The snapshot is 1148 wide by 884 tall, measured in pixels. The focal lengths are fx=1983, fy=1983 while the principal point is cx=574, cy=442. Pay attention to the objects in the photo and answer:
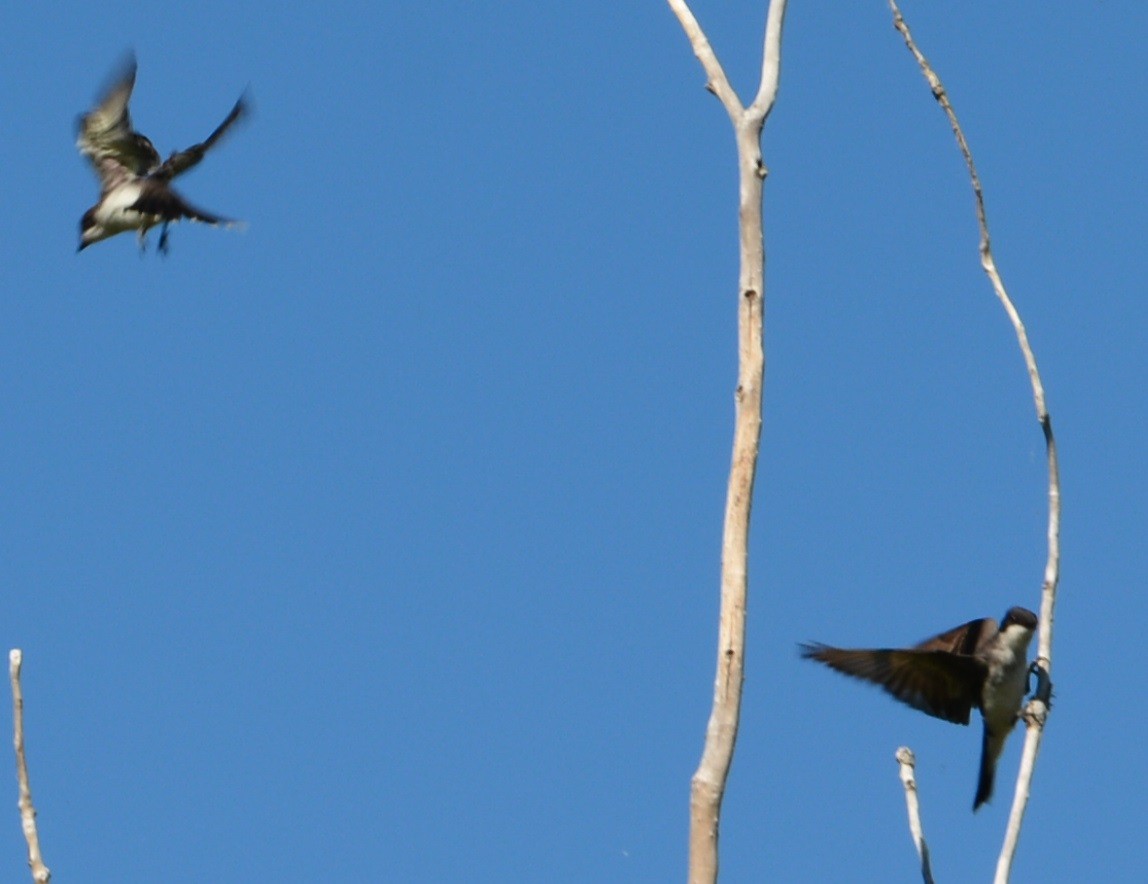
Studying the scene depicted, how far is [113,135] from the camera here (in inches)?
483

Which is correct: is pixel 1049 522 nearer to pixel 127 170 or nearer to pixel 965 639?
pixel 965 639

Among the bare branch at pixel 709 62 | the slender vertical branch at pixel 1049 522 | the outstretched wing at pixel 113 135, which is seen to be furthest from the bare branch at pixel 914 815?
the outstretched wing at pixel 113 135

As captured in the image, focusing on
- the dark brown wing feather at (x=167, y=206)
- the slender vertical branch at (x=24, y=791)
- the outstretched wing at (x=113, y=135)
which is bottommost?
the slender vertical branch at (x=24, y=791)

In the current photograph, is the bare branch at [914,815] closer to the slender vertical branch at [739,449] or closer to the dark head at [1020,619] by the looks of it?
the slender vertical branch at [739,449]

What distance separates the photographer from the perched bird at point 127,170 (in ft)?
36.9

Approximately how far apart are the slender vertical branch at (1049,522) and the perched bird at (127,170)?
6.00 metres

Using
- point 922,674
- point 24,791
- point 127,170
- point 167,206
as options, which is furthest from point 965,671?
point 127,170

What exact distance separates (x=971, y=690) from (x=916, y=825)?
3244 mm

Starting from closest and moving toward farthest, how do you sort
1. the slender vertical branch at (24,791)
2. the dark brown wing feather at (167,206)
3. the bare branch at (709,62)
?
1. the slender vertical branch at (24,791)
2. the bare branch at (709,62)
3. the dark brown wing feather at (167,206)

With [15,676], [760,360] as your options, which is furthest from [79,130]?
[15,676]

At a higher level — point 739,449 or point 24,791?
point 739,449

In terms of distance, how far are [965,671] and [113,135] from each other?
687cm

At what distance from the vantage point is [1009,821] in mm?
4637

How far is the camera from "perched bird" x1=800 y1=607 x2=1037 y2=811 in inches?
294
